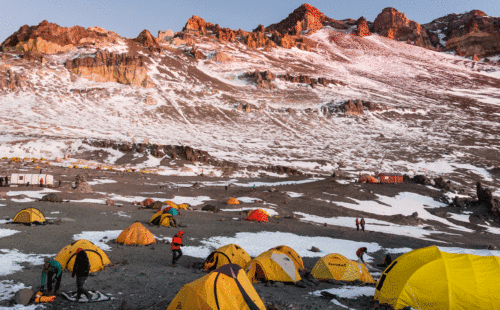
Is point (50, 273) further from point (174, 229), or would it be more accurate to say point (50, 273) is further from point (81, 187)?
point (81, 187)

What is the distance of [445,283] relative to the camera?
8703 mm

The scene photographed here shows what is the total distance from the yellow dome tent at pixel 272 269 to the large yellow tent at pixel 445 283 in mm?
3573

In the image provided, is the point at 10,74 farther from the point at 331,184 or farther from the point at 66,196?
the point at 331,184

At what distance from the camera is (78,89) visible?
3984 inches

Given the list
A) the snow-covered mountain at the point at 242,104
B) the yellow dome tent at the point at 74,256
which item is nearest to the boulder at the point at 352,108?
the snow-covered mountain at the point at 242,104

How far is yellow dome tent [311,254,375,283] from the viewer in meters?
12.9

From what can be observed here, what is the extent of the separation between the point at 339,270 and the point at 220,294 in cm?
736

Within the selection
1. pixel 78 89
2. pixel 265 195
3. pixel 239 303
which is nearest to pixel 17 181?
pixel 265 195

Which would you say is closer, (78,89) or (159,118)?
(159,118)

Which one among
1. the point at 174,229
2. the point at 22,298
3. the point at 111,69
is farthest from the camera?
the point at 111,69

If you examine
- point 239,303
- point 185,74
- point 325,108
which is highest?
point 185,74

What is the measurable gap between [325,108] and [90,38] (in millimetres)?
104004

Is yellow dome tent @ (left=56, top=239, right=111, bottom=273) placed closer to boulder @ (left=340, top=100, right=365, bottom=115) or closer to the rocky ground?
the rocky ground

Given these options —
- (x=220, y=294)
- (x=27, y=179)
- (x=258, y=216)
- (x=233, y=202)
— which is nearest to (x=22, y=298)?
(x=220, y=294)
